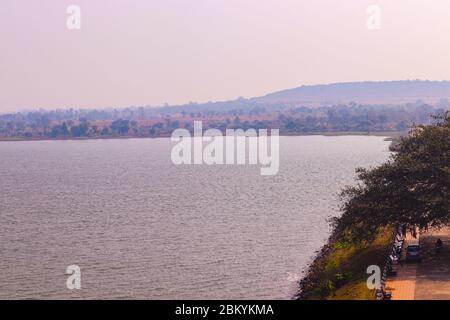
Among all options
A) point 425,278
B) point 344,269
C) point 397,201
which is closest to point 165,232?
point 344,269

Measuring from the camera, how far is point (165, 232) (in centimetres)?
5919

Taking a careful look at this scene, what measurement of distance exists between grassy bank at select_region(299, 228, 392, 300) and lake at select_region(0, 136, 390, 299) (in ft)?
4.55

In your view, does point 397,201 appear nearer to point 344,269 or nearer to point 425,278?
point 344,269

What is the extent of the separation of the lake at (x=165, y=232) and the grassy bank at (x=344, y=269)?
139 cm

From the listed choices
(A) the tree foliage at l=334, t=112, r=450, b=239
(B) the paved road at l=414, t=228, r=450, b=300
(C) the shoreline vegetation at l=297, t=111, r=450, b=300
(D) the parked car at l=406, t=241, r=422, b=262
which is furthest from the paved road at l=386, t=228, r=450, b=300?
(A) the tree foliage at l=334, t=112, r=450, b=239

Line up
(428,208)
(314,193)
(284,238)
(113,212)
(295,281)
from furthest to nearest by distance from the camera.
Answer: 1. (314,193)
2. (113,212)
3. (284,238)
4. (295,281)
5. (428,208)

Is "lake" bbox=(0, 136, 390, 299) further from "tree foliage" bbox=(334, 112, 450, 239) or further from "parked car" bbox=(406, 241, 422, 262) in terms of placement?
"parked car" bbox=(406, 241, 422, 262)

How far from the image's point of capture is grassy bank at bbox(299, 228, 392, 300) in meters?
35.6

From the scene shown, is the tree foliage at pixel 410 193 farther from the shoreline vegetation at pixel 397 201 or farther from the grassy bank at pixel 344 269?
the grassy bank at pixel 344 269

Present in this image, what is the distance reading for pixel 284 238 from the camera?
184 ft

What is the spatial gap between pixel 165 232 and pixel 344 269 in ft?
72.1
